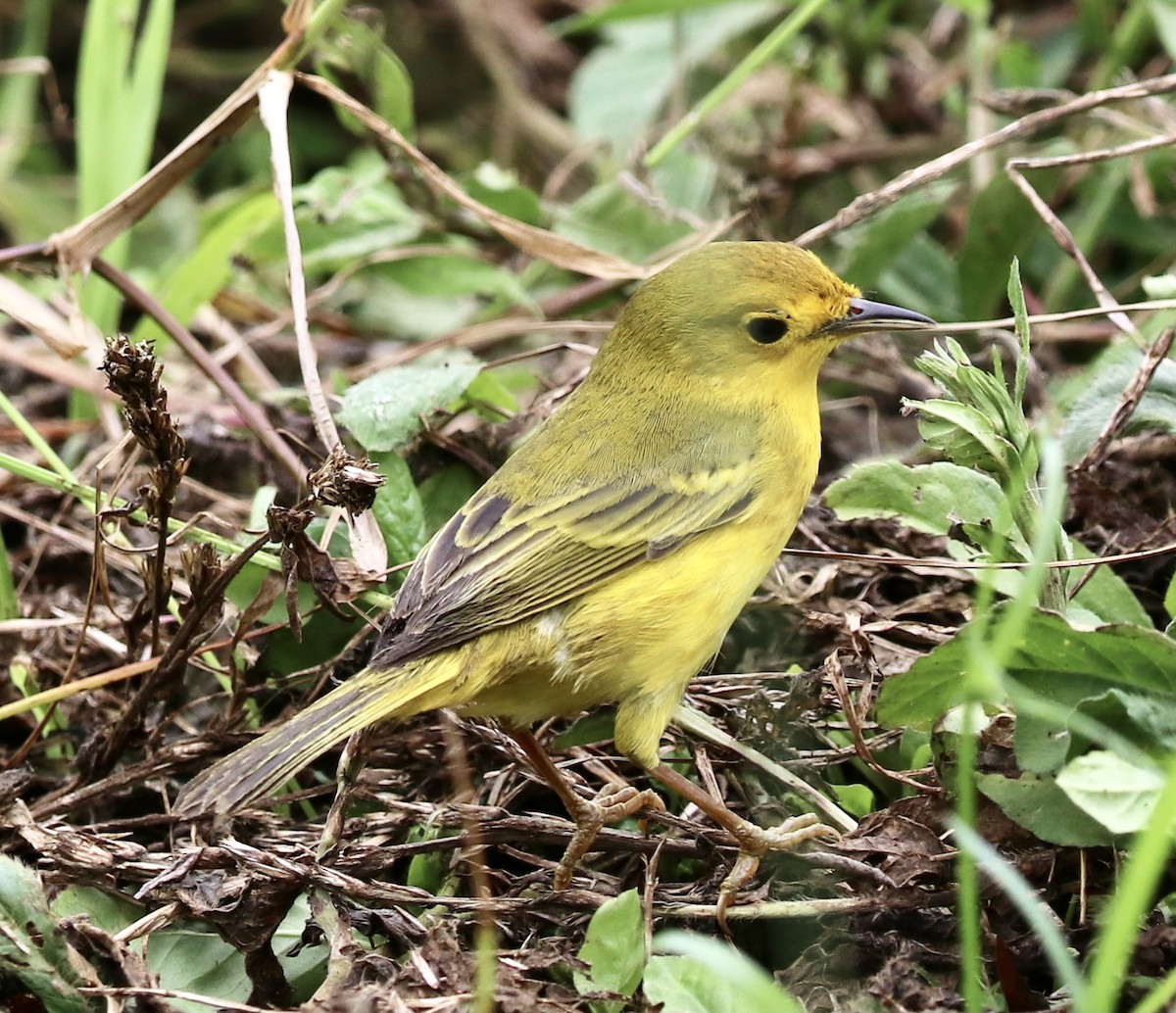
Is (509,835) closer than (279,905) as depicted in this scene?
No

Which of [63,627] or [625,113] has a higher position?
[625,113]

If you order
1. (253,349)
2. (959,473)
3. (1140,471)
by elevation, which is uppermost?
(959,473)

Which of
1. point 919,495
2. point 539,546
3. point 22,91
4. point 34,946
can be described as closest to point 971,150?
point 919,495

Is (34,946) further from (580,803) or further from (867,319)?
(867,319)

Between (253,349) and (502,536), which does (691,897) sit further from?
(253,349)

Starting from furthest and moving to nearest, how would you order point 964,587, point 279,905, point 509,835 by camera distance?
point 964,587 < point 509,835 < point 279,905

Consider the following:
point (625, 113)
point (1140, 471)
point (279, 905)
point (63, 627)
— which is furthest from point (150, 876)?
point (625, 113)
